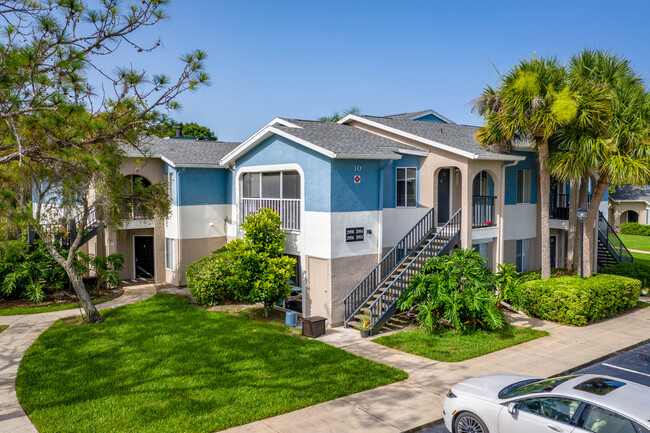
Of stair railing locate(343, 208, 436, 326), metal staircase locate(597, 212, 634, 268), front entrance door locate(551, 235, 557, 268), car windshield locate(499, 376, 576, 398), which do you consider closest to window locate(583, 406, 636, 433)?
car windshield locate(499, 376, 576, 398)

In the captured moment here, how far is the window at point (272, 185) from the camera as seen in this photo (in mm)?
17734

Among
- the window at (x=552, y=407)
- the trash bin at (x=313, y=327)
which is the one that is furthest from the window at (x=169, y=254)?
the window at (x=552, y=407)

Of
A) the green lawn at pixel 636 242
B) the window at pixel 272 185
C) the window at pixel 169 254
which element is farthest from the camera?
the green lawn at pixel 636 242

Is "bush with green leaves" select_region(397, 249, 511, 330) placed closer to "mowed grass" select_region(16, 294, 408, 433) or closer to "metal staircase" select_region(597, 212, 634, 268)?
"mowed grass" select_region(16, 294, 408, 433)

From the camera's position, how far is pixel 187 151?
2269cm

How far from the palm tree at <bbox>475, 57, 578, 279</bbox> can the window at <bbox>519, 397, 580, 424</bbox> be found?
11.2m

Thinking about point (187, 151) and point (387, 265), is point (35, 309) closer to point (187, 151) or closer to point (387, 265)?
point (187, 151)

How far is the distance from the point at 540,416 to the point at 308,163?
35.6 feet

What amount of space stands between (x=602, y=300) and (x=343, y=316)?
849 centimetres

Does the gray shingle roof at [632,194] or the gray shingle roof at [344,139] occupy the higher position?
the gray shingle roof at [344,139]

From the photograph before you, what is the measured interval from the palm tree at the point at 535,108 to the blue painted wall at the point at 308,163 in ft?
21.6

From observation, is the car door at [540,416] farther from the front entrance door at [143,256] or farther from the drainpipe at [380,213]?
the front entrance door at [143,256]

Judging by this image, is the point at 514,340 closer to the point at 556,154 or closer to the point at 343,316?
the point at 343,316

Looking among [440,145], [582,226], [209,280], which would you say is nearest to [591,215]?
[582,226]
